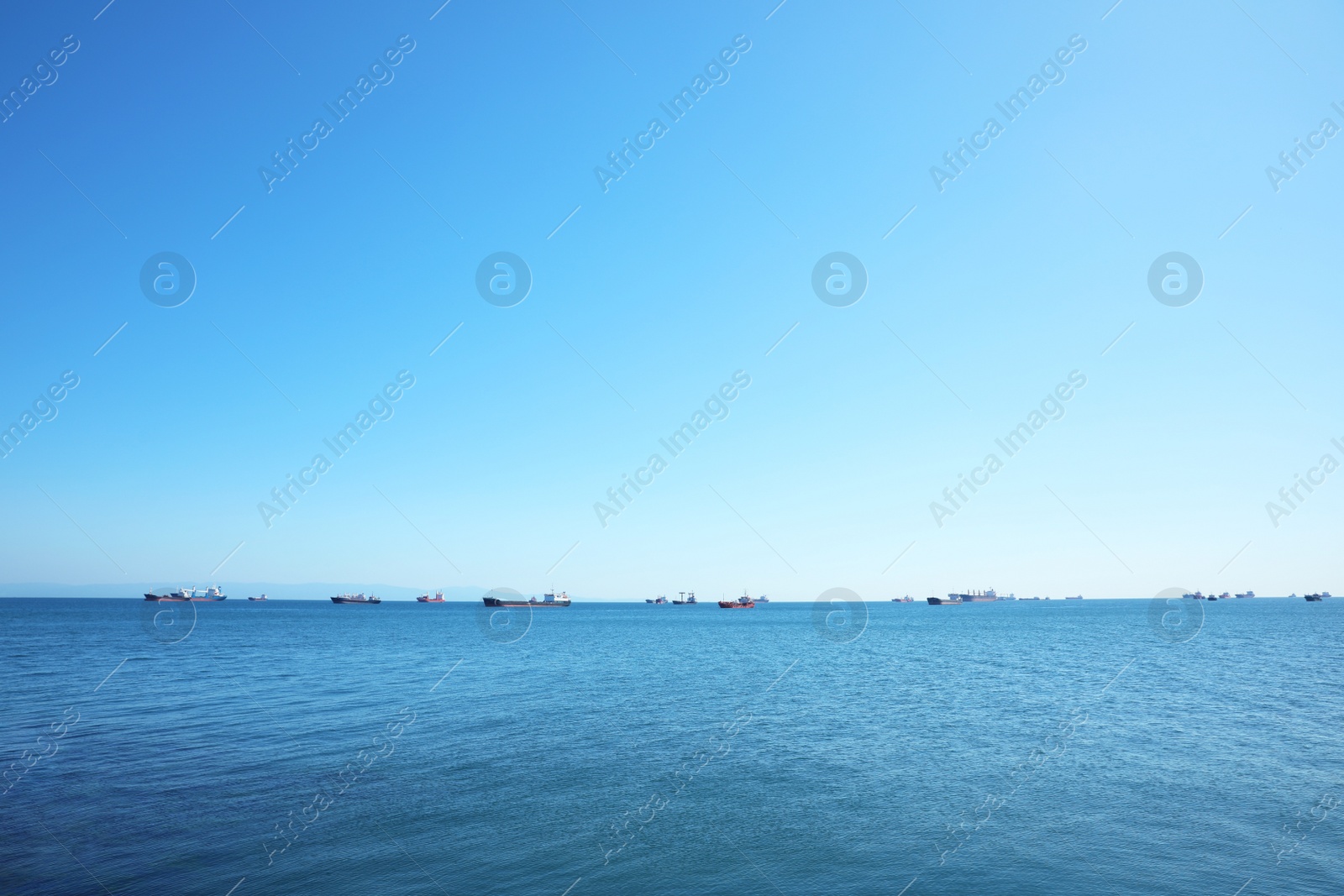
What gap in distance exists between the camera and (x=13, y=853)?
18203 millimetres

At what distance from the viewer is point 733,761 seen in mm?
28188

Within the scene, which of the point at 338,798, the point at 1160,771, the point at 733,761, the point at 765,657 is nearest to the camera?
the point at 338,798

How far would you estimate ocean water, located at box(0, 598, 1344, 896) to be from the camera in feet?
58.3

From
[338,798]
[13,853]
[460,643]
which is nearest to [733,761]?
[338,798]

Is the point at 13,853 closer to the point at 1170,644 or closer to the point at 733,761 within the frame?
the point at 733,761

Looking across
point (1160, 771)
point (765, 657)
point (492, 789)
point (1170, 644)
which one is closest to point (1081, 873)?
point (1160, 771)

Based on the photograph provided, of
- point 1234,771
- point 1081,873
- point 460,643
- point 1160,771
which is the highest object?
point 460,643

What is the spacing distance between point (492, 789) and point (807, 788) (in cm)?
1226

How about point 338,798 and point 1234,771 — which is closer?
point 338,798

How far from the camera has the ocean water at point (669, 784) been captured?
17.8 m

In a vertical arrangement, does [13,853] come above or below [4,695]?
below

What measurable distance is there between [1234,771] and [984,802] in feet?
41.8

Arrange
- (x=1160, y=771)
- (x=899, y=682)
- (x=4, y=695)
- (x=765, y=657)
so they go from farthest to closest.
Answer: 1. (x=765, y=657)
2. (x=899, y=682)
3. (x=4, y=695)
4. (x=1160, y=771)

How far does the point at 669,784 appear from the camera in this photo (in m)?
25.1
